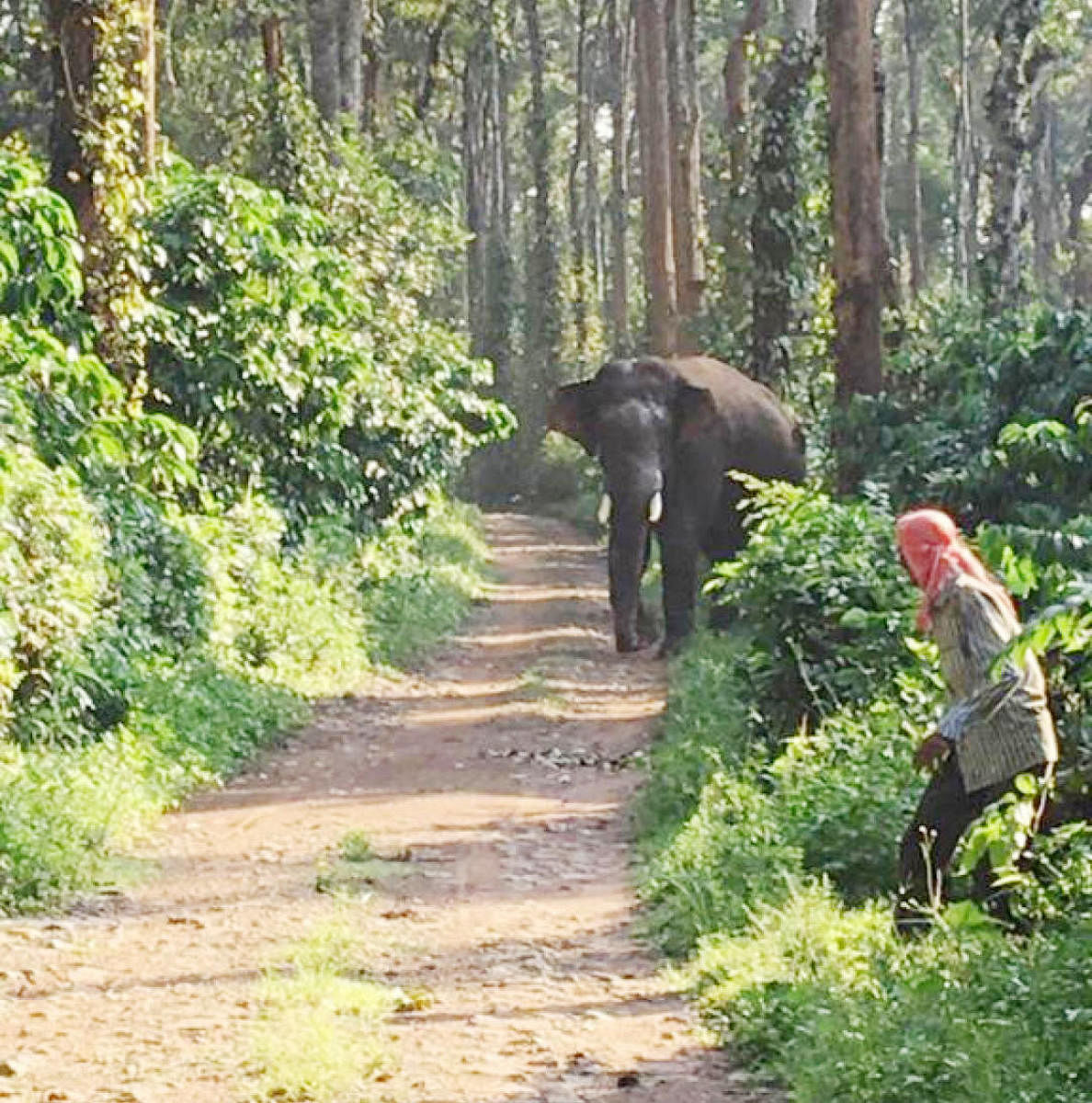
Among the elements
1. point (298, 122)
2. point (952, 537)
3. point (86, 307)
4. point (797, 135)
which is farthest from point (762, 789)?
point (298, 122)

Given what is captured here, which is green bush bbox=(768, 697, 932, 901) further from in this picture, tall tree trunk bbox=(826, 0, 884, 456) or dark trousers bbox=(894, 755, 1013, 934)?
tall tree trunk bbox=(826, 0, 884, 456)

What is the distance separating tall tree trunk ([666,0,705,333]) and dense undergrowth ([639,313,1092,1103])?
1230 centimetres

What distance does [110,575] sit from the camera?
1223 cm

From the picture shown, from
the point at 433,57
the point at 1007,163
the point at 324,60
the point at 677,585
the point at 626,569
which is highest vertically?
the point at 433,57

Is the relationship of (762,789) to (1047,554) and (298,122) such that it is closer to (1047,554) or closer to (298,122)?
(1047,554)

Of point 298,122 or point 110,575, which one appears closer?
point 110,575

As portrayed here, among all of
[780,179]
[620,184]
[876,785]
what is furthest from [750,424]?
[620,184]

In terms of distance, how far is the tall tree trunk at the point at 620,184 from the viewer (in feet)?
136

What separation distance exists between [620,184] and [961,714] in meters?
38.2

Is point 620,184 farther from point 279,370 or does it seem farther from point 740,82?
point 279,370

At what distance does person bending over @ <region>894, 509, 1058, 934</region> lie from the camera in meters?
7.02

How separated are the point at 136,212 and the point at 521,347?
2984 centimetres

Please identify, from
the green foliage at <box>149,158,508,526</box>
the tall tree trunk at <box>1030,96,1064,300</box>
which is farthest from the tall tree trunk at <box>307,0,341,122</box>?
the tall tree trunk at <box>1030,96,1064,300</box>

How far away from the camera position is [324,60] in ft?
84.1
